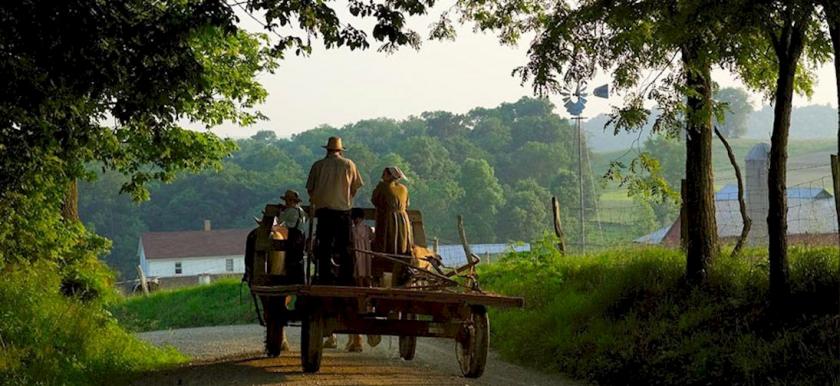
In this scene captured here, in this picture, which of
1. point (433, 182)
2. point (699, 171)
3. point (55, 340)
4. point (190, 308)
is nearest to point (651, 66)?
point (699, 171)

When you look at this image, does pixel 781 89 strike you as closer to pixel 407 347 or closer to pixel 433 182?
pixel 407 347

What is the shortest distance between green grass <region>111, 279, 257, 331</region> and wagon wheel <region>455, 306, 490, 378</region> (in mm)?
21916

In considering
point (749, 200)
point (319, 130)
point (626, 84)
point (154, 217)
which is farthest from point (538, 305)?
point (319, 130)

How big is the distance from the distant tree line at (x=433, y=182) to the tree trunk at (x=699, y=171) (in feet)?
166

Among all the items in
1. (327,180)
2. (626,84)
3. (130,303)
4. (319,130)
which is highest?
(319,130)

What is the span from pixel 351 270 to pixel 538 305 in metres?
6.59

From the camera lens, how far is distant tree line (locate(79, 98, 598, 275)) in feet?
262

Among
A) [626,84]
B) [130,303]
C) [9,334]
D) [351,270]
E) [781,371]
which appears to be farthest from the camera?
[130,303]

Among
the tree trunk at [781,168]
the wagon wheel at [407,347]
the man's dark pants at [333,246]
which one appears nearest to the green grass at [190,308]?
the wagon wheel at [407,347]

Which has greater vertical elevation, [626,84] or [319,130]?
[319,130]

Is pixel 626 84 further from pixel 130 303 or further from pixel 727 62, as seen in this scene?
pixel 130 303

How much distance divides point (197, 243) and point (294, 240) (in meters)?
69.9

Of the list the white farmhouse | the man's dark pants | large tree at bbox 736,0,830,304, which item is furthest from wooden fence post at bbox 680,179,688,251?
the white farmhouse

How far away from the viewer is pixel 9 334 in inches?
645
